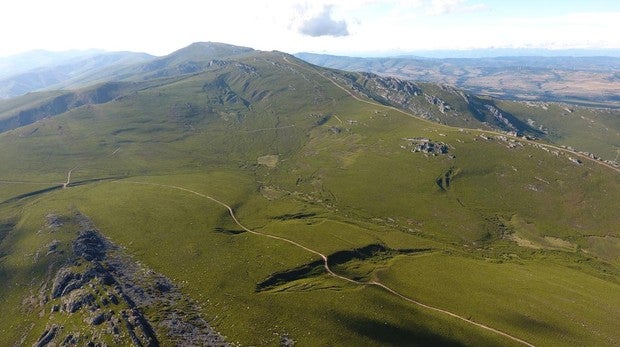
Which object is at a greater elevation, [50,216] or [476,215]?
[50,216]

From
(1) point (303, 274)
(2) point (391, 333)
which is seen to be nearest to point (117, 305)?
(1) point (303, 274)

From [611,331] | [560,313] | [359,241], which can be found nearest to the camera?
[611,331]

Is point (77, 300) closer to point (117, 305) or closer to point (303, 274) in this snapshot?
point (117, 305)

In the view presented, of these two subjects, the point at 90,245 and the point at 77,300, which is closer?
the point at 77,300

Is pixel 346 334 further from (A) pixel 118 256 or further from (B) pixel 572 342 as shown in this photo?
(A) pixel 118 256

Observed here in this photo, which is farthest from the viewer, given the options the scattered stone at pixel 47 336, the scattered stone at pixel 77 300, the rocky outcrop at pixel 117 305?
the scattered stone at pixel 77 300

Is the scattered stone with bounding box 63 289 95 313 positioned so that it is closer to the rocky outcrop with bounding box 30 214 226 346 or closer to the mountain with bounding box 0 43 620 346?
the rocky outcrop with bounding box 30 214 226 346

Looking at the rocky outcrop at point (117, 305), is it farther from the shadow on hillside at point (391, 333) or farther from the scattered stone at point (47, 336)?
the shadow on hillside at point (391, 333)

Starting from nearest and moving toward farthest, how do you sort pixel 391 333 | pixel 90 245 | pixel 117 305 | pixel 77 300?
pixel 391 333 → pixel 117 305 → pixel 77 300 → pixel 90 245

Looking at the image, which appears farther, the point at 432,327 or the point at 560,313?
the point at 560,313

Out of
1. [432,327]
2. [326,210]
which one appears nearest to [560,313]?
[432,327]

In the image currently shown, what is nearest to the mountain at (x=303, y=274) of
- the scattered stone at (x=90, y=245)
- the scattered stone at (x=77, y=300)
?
the scattered stone at (x=77, y=300)
